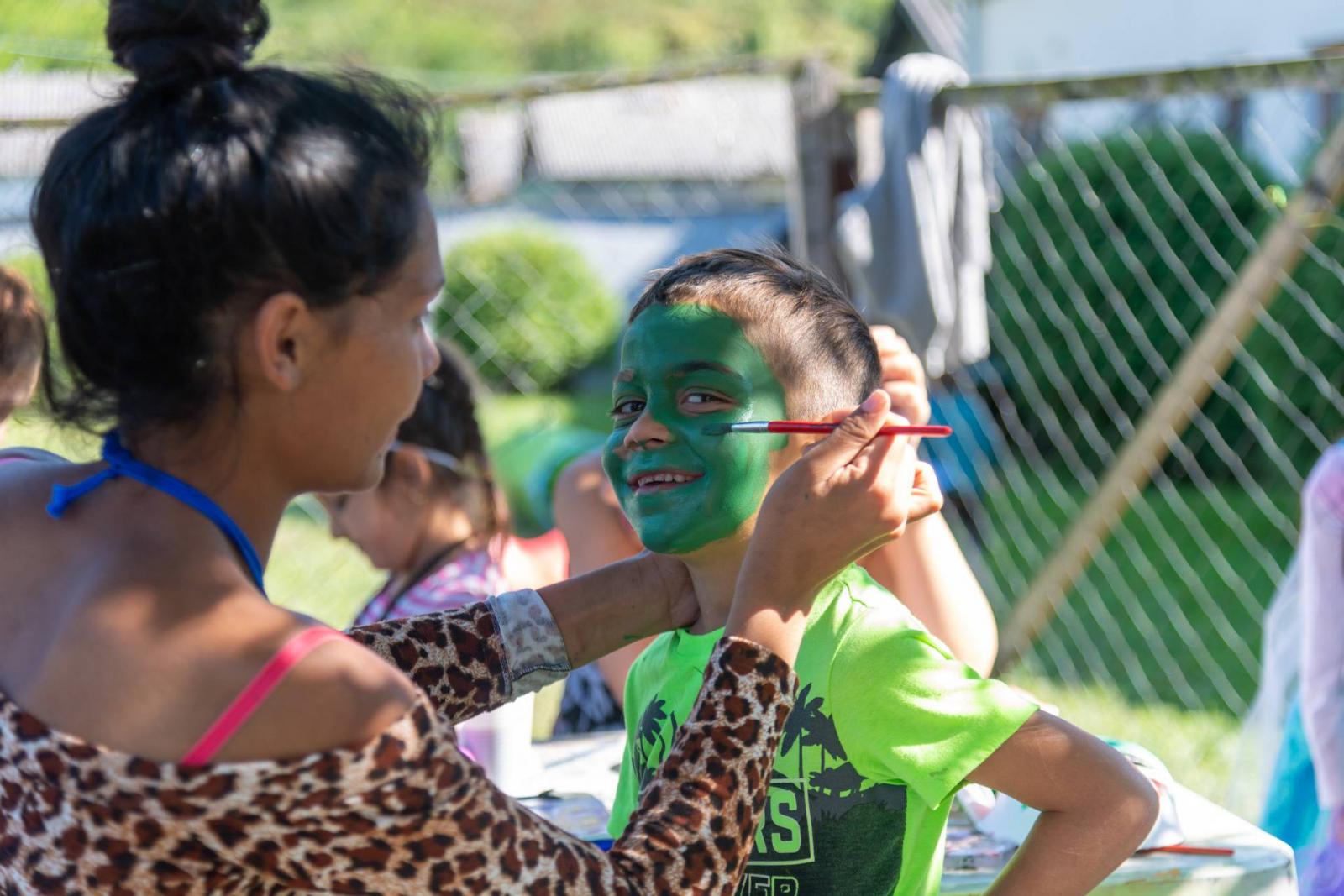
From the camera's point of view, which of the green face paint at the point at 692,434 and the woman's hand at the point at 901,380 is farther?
the woman's hand at the point at 901,380

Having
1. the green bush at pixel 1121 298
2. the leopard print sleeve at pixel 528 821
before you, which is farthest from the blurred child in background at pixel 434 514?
the green bush at pixel 1121 298

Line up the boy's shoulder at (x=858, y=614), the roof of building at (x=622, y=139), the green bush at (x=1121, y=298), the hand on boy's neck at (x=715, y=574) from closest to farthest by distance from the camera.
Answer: the boy's shoulder at (x=858, y=614)
the hand on boy's neck at (x=715, y=574)
the green bush at (x=1121, y=298)
the roof of building at (x=622, y=139)

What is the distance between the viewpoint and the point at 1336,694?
8.39 feet

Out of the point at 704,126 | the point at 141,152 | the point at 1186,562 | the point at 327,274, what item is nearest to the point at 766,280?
the point at 327,274

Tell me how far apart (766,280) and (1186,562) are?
18.2ft

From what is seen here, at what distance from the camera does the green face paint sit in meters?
1.62

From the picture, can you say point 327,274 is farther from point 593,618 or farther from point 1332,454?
point 1332,454

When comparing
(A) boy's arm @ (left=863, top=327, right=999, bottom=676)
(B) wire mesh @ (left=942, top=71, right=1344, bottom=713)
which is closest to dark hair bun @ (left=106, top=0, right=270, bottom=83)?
(A) boy's arm @ (left=863, top=327, right=999, bottom=676)

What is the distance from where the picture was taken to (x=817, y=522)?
132 cm

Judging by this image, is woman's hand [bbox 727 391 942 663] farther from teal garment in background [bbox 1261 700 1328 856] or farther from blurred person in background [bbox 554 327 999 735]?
teal garment in background [bbox 1261 700 1328 856]

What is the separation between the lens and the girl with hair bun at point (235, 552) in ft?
3.59

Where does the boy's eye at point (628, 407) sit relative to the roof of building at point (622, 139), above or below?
below

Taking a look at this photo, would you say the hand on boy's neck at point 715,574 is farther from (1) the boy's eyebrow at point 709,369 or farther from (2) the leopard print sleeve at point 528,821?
(2) the leopard print sleeve at point 528,821

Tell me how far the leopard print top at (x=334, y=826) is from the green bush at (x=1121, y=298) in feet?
21.8
